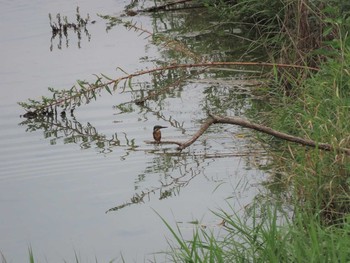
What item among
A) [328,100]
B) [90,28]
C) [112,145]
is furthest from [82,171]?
[90,28]

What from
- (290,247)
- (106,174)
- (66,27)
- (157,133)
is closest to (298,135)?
(157,133)

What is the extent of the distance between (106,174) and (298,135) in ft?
3.75

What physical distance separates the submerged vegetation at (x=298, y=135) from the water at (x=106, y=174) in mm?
136

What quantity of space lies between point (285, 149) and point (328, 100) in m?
0.37

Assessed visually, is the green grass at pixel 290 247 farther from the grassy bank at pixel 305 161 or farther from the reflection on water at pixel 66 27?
the reflection on water at pixel 66 27

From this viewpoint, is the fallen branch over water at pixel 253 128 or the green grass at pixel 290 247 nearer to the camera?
the green grass at pixel 290 247

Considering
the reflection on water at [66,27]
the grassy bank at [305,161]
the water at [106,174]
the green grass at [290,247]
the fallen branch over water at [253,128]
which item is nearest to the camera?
the green grass at [290,247]

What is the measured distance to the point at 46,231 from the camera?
500 centimetres

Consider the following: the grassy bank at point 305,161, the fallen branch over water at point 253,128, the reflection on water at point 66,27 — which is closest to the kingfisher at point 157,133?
the grassy bank at point 305,161

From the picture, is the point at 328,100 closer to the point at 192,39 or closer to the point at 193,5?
the point at 192,39

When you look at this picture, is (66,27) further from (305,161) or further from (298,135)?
(305,161)

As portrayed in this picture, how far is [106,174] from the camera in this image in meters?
5.84

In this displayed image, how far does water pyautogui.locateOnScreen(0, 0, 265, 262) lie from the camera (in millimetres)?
4879

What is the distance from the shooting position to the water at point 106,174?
4.88 meters
